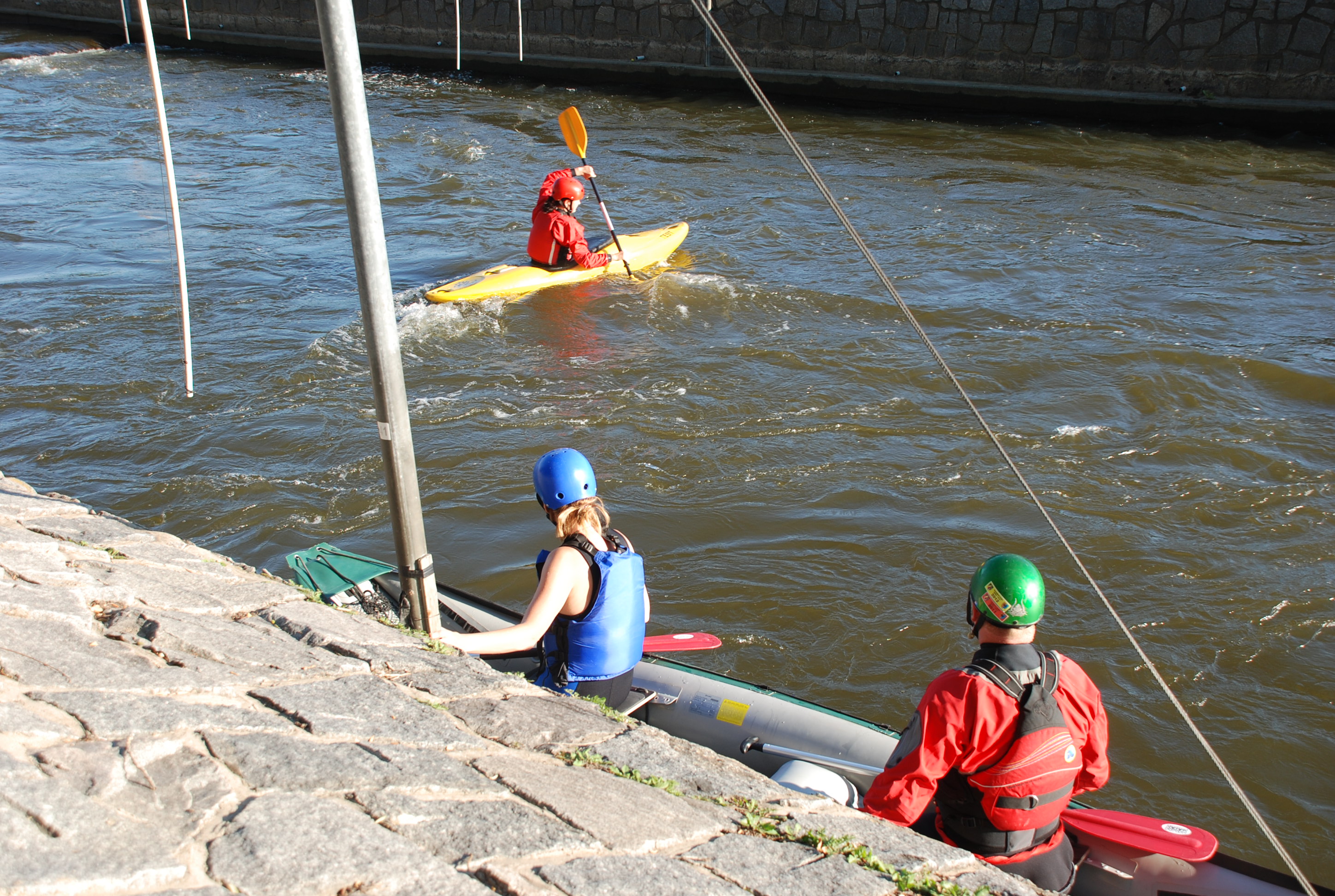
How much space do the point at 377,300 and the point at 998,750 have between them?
200cm

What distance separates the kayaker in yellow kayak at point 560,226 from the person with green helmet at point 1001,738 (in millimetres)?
7482

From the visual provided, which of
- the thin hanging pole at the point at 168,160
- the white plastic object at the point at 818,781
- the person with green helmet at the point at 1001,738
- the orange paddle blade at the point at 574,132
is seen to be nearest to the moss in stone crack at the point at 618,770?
the person with green helmet at the point at 1001,738

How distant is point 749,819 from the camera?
82.2 inches

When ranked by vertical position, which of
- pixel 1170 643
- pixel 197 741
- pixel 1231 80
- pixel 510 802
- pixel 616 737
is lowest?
pixel 1170 643

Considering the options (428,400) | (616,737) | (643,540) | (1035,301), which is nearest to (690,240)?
(1035,301)

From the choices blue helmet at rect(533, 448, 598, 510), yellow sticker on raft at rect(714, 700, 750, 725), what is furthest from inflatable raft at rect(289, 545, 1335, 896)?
blue helmet at rect(533, 448, 598, 510)

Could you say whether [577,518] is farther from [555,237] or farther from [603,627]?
[555,237]

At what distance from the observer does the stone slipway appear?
5.13ft

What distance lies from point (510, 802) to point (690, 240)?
1001 cm

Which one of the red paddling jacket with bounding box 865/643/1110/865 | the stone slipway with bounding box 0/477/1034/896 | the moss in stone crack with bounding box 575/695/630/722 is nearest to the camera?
the stone slipway with bounding box 0/477/1034/896

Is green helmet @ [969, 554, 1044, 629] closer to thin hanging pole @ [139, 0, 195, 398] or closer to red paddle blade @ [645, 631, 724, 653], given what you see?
red paddle blade @ [645, 631, 724, 653]

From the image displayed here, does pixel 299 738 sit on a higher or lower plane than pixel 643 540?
higher

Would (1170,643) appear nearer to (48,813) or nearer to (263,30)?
(48,813)

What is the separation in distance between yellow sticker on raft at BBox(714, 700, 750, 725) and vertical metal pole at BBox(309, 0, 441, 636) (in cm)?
128
